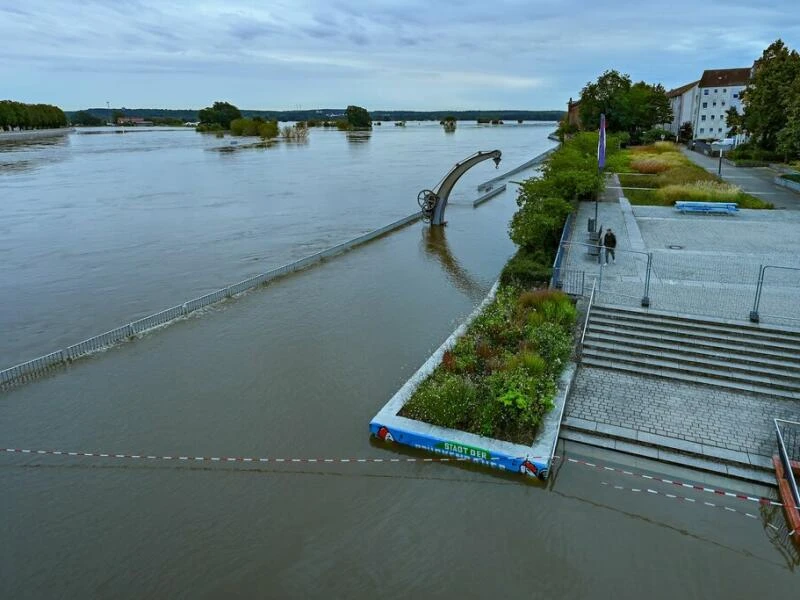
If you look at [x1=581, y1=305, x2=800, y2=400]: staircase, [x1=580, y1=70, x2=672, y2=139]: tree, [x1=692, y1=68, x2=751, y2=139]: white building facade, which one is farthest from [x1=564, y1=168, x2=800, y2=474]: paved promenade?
[x1=692, y1=68, x2=751, y2=139]: white building facade

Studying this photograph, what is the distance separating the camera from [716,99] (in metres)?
78.6

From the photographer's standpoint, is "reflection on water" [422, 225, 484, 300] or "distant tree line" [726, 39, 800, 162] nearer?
"reflection on water" [422, 225, 484, 300]

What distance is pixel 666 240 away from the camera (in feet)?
72.4

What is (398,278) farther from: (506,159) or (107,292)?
(506,159)

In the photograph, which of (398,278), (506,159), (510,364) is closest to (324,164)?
(506,159)

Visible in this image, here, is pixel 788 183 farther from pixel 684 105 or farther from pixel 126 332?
pixel 684 105

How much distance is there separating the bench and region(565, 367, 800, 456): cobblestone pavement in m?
18.0

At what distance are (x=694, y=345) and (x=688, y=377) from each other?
3.45 ft

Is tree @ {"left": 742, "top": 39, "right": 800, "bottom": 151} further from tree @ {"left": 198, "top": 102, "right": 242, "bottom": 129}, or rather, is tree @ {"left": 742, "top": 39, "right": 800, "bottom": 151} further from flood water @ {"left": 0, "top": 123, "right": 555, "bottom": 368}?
tree @ {"left": 198, "top": 102, "right": 242, "bottom": 129}

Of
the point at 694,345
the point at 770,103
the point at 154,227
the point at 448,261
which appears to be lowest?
the point at 448,261

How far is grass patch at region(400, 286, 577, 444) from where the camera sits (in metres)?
10.6

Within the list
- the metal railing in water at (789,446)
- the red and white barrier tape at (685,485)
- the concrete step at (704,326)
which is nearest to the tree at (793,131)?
the concrete step at (704,326)

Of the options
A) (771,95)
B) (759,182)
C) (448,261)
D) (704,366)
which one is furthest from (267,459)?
(771,95)

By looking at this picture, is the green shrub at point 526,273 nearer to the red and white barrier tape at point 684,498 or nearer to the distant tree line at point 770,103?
the red and white barrier tape at point 684,498
